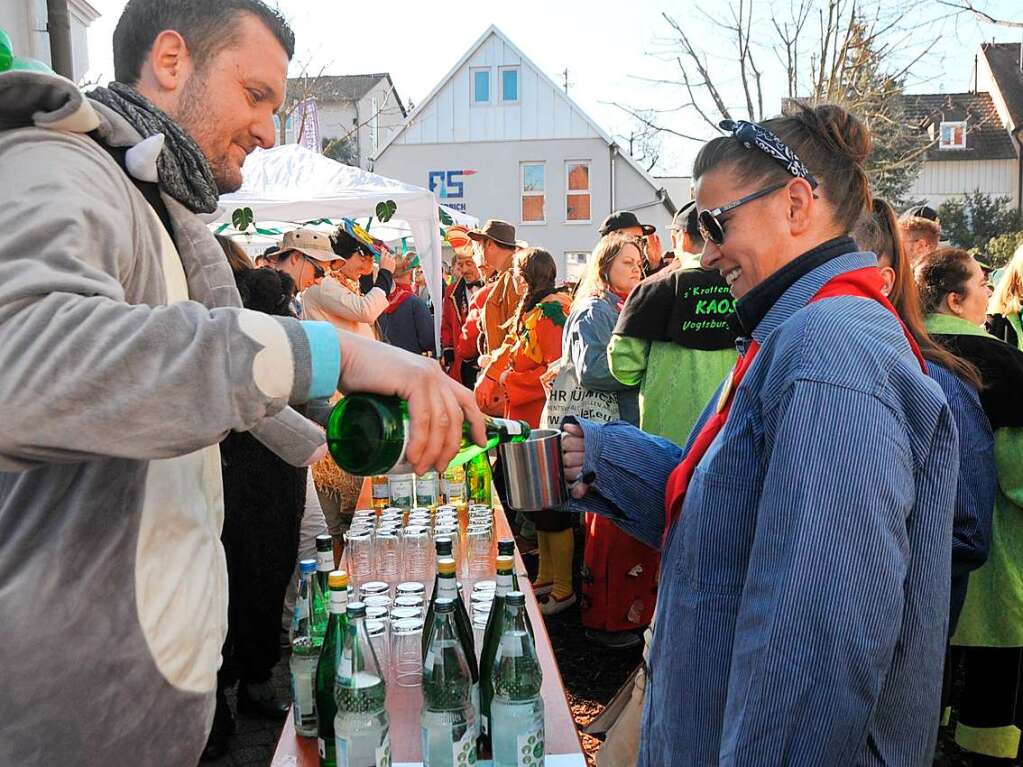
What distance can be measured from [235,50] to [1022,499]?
3.12 m

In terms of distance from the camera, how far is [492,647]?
6.71 feet

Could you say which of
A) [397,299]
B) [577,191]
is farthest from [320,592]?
[577,191]

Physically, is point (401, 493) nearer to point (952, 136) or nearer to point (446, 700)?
point (446, 700)

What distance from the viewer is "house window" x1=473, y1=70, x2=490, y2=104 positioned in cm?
2936

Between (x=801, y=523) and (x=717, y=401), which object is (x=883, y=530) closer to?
(x=801, y=523)

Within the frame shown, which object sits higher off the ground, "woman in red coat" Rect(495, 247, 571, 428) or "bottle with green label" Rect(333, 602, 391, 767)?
"woman in red coat" Rect(495, 247, 571, 428)

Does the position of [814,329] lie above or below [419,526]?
above

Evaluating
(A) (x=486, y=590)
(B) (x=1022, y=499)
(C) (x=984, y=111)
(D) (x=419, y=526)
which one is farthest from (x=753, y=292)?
(C) (x=984, y=111)

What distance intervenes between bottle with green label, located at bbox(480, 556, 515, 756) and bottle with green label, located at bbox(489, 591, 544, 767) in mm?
30

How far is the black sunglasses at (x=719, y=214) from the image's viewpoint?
172 centimetres

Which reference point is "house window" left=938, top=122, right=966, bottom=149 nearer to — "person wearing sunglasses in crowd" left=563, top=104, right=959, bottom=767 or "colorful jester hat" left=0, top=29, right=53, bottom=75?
"person wearing sunglasses in crowd" left=563, top=104, right=959, bottom=767

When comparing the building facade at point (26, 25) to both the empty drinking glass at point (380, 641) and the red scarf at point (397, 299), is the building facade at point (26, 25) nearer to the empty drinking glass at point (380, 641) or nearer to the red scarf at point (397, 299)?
the red scarf at point (397, 299)

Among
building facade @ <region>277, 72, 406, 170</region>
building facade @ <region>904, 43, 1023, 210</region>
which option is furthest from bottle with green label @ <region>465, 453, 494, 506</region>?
building facade @ <region>277, 72, 406, 170</region>

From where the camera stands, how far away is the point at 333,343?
41.9 inches
